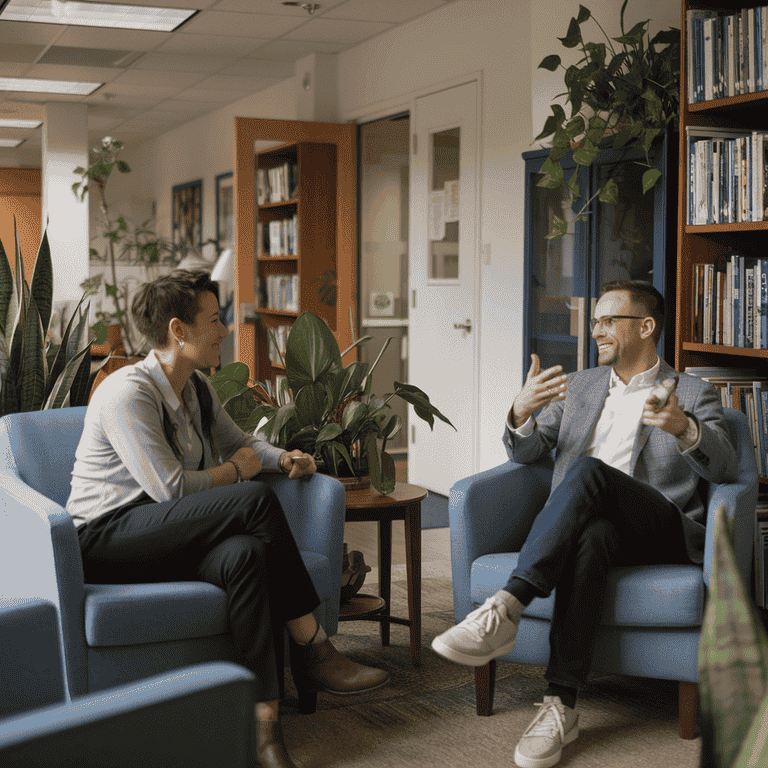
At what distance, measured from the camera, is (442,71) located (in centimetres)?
516

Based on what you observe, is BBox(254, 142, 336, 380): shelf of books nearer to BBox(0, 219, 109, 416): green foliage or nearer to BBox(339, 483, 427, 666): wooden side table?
BBox(0, 219, 109, 416): green foliage

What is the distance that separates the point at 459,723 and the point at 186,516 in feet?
2.85

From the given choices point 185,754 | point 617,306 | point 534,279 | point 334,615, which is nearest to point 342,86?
point 534,279

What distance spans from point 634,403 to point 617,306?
0.28 m

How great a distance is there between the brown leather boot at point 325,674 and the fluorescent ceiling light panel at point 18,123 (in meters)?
8.28

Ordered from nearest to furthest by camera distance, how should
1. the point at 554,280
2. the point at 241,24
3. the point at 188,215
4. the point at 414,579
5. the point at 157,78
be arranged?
the point at 414,579 → the point at 554,280 → the point at 241,24 → the point at 157,78 → the point at 188,215

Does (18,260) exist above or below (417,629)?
above

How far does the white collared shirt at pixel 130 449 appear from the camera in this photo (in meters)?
2.25

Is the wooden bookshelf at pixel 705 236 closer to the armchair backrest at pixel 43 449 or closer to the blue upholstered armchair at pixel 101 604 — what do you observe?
the blue upholstered armchair at pixel 101 604

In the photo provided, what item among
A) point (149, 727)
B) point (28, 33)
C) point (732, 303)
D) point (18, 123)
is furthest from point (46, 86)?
point (149, 727)

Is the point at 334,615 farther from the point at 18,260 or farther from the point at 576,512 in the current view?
the point at 18,260

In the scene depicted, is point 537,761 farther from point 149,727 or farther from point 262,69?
point 262,69

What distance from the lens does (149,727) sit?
0.79 metres

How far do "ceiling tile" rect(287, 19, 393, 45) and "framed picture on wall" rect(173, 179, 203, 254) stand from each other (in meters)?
3.36
